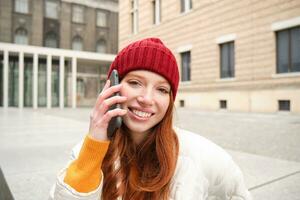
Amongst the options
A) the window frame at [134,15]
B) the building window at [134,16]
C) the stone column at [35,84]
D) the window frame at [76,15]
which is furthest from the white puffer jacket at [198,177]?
the window frame at [76,15]

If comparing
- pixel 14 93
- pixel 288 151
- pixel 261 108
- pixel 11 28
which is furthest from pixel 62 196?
pixel 11 28

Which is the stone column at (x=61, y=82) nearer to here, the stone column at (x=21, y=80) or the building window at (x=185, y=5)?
the stone column at (x=21, y=80)

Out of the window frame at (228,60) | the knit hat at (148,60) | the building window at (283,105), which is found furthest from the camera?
the window frame at (228,60)

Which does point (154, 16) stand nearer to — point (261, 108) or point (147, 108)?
point (261, 108)

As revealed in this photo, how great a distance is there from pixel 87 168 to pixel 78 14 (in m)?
35.2

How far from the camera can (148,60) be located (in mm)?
1455

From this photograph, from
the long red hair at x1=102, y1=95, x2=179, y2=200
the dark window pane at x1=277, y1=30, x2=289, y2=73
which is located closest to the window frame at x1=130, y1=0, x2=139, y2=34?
the dark window pane at x1=277, y1=30, x2=289, y2=73

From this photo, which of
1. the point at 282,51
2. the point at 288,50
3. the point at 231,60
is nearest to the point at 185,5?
the point at 231,60

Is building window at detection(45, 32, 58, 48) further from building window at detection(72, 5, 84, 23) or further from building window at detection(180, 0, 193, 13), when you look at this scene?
building window at detection(180, 0, 193, 13)

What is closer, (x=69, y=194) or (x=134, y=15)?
(x=69, y=194)

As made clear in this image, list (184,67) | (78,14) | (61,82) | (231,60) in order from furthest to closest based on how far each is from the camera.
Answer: (78,14), (61,82), (184,67), (231,60)

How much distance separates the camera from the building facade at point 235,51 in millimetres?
12945

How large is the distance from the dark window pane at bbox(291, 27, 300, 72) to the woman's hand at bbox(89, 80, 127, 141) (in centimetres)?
1379

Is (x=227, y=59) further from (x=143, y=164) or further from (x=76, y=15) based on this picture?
(x=76, y=15)
